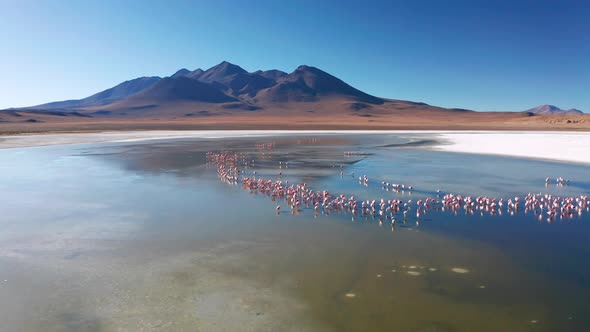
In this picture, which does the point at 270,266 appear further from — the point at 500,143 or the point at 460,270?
the point at 500,143

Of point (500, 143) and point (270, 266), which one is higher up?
point (500, 143)

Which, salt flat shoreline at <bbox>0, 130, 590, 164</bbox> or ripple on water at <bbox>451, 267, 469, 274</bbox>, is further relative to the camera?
salt flat shoreline at <bbox>0, 130, 590, 164</bbox>

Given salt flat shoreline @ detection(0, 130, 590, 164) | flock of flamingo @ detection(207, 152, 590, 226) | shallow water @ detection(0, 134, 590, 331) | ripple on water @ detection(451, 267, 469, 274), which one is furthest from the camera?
salt flat shoreline @ detection(0, 130, 590, 164)

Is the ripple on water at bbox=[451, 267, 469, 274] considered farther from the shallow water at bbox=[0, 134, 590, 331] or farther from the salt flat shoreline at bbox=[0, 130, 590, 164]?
the salt flat shoreline at bbox=[0, 130, 590, 164]

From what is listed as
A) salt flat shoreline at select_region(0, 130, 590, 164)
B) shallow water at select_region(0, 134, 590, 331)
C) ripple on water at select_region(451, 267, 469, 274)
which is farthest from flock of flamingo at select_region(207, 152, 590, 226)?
salt flat shoreline at select_region(0, 130, 590, 164)

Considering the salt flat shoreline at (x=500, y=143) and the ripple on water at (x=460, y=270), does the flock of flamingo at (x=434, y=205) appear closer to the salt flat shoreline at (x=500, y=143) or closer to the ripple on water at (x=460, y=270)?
the ripple on water at (x=460, y=270)

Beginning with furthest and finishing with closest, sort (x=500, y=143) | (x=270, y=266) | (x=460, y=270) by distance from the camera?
(x=500, y=143), (x=270, y=266), (x=460, y=270)

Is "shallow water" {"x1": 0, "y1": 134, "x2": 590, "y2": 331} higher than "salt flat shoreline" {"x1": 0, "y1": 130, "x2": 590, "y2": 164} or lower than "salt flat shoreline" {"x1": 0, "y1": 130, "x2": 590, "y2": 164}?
lower

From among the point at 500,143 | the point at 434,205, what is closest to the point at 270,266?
→ the point at 434,205

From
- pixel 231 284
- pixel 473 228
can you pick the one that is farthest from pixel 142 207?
pixel 473 228
